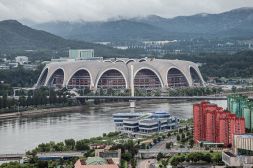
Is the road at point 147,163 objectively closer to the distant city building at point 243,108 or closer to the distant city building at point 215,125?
the distant city building at point 215,125

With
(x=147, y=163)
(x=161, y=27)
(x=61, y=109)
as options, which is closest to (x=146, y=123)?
(x=147, y=163)

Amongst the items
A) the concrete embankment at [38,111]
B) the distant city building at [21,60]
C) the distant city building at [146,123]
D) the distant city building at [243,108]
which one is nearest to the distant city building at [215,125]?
the distant city building at [243,108]

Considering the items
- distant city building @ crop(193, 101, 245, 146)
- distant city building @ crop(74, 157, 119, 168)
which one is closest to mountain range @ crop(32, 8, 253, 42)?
distant city building @ crop(193, 101, 245, 146)

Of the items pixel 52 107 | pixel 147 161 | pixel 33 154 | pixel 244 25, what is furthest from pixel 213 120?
pixel 244 25

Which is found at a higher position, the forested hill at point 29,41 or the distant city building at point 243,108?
the forested hill at point 29,41

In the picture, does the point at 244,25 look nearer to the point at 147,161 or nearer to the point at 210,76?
the point at 210,76

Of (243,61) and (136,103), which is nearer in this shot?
(136,103)
